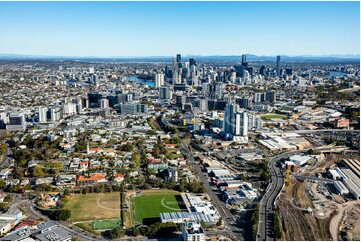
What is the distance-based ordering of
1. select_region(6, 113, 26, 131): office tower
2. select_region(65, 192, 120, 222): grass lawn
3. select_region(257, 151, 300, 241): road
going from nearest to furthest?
select_region(257, 151, 300, 241): road
select_region(65, 192, 120, 222): grass lawn
select_region(6, 113, 26, 131): office tower

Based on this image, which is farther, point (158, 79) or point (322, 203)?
point (158, 79)

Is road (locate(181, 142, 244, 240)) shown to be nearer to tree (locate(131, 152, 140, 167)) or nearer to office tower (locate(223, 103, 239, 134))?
tree (locate(131, 152, 140, 167))

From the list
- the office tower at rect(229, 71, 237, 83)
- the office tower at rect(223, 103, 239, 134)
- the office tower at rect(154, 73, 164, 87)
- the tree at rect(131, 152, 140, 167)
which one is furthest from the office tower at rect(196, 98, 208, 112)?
the office tower at rect(229, 71, 237, 83)

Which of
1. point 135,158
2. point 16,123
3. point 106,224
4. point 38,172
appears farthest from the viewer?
point 16,123

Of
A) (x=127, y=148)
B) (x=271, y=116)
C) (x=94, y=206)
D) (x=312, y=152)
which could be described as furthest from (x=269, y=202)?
(x=271, y=116)

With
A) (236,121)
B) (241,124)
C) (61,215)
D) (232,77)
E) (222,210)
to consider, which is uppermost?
(232,77)

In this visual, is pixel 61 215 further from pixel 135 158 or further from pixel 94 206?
pixel 135 158

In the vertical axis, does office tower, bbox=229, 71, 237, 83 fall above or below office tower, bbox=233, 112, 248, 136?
above

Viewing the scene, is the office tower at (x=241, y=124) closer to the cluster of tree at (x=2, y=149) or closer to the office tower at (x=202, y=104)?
the office tower at (x=202, y=104)
